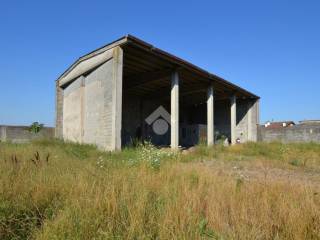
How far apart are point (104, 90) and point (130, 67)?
354 centimetres

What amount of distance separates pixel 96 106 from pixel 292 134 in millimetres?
17059

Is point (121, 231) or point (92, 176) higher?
point (92, 176)

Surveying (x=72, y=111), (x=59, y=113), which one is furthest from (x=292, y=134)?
(x=59, y=113)

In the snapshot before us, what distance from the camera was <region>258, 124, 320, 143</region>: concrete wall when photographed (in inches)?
896

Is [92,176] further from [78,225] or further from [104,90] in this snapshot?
[104,90]

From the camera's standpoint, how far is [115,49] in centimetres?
1215

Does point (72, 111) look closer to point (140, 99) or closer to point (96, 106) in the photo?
point (96, 106)

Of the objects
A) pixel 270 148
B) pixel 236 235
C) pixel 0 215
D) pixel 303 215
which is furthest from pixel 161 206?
pixel 270 148

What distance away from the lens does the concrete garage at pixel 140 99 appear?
1245 cm

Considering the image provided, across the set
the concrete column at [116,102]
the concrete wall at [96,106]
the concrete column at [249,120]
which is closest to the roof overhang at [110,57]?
the concrete wall at [96,106]

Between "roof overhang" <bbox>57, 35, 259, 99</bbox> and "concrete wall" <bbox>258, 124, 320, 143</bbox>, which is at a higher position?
"roof overhang" <bbox>57, 35, 259, 99</bbox>

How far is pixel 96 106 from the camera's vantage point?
1359 centimetres

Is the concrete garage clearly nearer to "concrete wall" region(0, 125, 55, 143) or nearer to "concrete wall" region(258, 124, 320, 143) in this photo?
"concrete wall" region(258, 124, 320, 143)

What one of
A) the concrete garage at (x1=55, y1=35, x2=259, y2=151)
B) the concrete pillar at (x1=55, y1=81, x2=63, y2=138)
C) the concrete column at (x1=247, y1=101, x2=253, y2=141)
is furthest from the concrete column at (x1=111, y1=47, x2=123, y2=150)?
the concrete column at (x1=247, y1=101, x2=253, y2=141)
